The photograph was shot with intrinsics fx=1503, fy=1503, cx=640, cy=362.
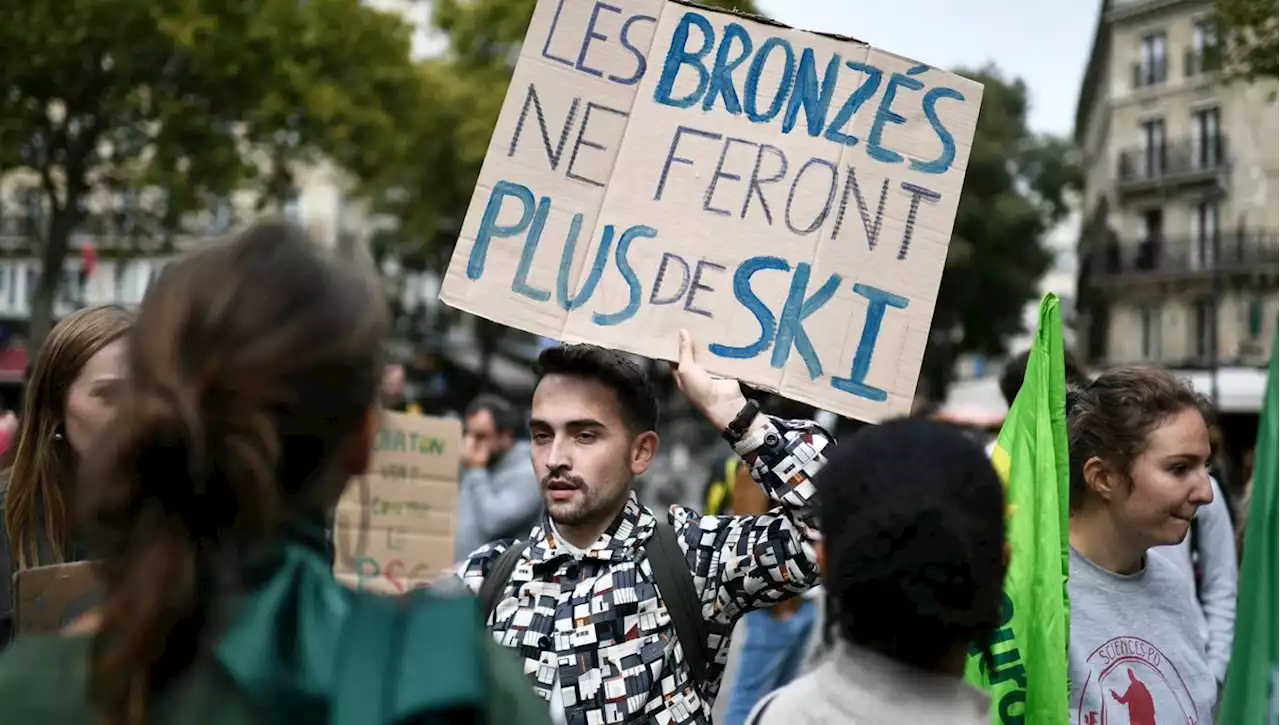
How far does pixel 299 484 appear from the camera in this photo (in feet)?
5.38

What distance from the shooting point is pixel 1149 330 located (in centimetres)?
5334

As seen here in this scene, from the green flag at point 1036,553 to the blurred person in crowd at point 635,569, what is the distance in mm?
473

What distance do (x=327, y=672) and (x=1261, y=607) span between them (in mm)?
2351

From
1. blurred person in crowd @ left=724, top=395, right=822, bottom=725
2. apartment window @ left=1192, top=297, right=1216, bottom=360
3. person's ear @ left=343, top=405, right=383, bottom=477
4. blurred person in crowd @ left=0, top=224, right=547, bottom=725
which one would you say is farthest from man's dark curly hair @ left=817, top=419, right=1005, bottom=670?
apartment window @ left=1192, top=297, right=1216, bottom=360

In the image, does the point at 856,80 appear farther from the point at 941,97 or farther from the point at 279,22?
the point at 279,22

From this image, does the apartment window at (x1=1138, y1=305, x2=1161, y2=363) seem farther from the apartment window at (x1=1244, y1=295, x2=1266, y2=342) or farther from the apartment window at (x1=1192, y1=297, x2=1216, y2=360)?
the apartment window at (x1=1244, y1=295, x2=1266, y2=342)

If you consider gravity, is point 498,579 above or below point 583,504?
below

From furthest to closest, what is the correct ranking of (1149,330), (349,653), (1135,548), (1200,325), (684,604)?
(1149,330), (1200,325), (1135,548), (684,604), (349,653)

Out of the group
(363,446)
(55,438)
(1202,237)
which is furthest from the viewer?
(1202,237)

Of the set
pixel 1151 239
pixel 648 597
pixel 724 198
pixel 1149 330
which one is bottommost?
pixel 648 597

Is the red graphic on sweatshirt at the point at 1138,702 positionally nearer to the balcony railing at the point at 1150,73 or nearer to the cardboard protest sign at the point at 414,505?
the cardboard protest sign at the point at 414,505

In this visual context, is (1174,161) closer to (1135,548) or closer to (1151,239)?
(1151,239)

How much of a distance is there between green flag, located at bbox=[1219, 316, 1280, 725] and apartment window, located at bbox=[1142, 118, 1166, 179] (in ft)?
167

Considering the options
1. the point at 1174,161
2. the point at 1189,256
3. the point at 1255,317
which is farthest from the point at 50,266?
the point at 1174,161
